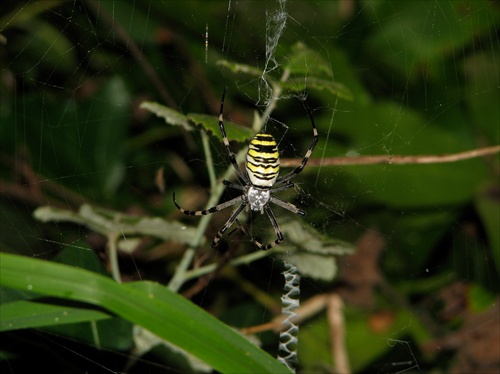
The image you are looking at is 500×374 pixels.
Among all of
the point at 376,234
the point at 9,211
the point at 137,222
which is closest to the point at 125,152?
the point at 9,211

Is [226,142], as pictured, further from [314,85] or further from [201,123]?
[314,85]

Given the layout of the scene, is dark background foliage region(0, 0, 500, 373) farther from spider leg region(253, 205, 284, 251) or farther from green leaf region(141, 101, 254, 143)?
green leaf region(141, 101, 254, 143)

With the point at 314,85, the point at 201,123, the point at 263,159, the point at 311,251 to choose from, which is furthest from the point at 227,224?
the point at 314,85

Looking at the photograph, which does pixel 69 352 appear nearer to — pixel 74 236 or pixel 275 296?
pixel 74 236

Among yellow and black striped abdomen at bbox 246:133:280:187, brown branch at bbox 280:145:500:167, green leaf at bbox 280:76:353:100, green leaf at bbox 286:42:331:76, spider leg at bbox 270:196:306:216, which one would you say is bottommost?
spider leg at bbox 270:196:306:216

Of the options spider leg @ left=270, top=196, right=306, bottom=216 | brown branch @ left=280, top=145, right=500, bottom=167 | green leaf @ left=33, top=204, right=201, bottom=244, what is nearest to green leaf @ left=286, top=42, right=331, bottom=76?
brown branch @ left=280, top=145, right=500, bottom=167

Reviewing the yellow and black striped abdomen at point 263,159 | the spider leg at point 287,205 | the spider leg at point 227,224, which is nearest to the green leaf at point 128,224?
the spider leg at point 227,224
